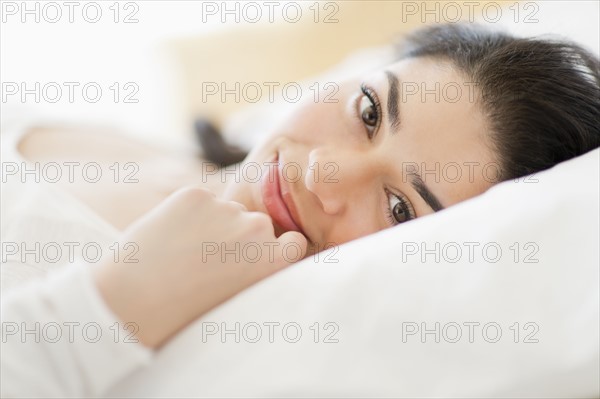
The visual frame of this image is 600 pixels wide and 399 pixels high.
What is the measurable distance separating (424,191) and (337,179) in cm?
12

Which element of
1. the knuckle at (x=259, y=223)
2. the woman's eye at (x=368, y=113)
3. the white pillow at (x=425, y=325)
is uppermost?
the woman's eye at (x=368, y=113)

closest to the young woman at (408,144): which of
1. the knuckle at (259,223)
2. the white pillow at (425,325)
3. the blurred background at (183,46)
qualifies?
the knuckle at (259,223)

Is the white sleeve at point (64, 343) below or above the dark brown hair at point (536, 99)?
below

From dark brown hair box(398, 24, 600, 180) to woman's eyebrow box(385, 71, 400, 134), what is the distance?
110 millimetres

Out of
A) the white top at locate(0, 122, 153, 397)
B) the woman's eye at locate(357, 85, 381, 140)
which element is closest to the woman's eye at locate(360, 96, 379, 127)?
the woman's eye at locate(357, 85, 381, 140)

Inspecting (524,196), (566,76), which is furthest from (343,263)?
(566,76)

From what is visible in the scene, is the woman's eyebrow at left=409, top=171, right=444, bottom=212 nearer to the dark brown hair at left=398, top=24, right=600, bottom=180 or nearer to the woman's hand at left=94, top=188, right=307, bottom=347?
the dark brown hair at left=398, top=24, right=600, bottom=180

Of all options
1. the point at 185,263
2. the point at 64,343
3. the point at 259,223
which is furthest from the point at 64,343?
the point at 259,223

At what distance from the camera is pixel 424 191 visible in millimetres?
869

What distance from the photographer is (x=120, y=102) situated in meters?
1.89

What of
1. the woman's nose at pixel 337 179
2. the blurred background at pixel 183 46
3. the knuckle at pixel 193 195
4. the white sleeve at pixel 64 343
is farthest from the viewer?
the blurred background at pixel 183 46

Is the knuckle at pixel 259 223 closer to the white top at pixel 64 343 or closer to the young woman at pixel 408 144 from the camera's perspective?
the young woman at pixel 408 144

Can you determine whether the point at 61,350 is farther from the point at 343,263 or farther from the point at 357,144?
the point at 357,144

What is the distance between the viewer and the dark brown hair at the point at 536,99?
0.91m
